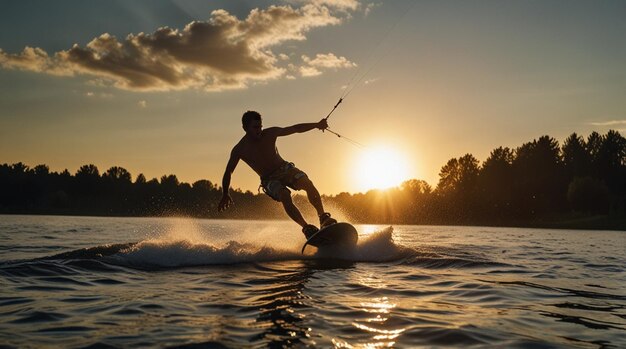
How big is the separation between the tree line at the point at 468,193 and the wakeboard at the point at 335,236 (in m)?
84.1

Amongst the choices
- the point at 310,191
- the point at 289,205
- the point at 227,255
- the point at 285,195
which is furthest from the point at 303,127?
the point at 227,255

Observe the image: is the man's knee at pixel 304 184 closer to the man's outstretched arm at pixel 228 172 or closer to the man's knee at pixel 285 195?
the man's knee at pixel 285 195

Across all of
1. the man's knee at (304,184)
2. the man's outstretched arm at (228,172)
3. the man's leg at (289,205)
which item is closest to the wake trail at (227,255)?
the man's leg at (289,205)

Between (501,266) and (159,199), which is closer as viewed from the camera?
(501,266)

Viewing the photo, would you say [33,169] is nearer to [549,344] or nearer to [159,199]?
[159,199]

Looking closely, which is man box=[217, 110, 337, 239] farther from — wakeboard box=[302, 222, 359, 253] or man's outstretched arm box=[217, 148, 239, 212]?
wakeboard box=[302, 222, 359, 253]

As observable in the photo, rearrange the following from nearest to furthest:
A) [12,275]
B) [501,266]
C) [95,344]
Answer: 1. [95,344]
2. [12,275]
3. [501,266]

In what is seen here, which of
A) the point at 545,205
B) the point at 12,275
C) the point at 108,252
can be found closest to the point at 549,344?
the point at 12,275

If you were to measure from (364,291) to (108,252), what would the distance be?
20.8ft

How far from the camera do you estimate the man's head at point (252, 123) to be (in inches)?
418

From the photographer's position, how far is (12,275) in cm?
755

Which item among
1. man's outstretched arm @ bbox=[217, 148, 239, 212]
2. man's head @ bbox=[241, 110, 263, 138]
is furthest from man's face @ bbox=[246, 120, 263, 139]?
man's outstretched arm @ bbox=[217, 148, 239, 212]

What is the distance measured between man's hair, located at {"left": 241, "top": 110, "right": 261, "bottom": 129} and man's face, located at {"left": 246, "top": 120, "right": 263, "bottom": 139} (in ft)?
0.24

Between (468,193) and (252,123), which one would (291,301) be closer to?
(252,123)
